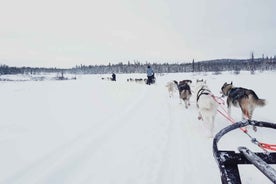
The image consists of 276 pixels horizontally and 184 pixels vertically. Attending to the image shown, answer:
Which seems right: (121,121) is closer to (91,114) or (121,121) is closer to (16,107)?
(91,114)

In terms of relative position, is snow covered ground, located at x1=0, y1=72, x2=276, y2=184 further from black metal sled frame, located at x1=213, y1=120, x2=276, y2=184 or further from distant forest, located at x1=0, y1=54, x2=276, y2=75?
distant forest, located at x1=0, y1=54, x2=276, y2=75

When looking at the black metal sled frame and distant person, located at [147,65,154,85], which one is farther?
distant person, located at [147,65,154,85]

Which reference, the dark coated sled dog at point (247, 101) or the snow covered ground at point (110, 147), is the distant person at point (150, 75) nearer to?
the snow covered ground at point (110, 147)

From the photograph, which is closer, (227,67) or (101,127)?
(101,127)

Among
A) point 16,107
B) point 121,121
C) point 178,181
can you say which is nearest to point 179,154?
point 178,181

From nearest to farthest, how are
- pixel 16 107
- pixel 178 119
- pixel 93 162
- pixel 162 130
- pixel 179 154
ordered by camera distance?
pixel 93 162 → pixel 179 154 → pixel 162 130 → pixel 178 119 → pixel 16 107

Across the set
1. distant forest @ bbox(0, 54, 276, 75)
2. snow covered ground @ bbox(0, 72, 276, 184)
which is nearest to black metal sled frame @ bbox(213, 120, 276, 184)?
snow covered ground @ bbox(0, 72, 276, 184)

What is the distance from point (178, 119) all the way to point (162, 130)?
60.4 inches

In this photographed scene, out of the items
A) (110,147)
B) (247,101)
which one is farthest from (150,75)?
(110,147)

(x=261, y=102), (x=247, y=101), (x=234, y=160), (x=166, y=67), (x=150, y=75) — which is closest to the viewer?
(x=234, y=160)

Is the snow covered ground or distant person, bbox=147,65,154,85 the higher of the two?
distant person, bbox=147,65,154,85

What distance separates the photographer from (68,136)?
5168 millimetres

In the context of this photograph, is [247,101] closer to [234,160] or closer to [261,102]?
[261,102]

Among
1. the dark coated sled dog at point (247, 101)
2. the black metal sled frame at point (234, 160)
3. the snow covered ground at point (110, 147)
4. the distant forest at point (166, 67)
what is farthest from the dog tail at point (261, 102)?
the distant forest at point (166, 67)
